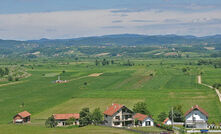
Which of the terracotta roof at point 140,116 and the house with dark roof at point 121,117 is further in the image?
the house with dark roof at point 121,117

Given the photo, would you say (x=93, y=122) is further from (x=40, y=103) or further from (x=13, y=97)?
(x=13, y=97)

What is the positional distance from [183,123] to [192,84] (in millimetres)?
79743

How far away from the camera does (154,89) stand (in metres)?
147

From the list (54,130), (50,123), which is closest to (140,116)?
(54,130)

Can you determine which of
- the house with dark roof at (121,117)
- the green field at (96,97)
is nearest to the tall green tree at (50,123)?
the green field at (96,97)

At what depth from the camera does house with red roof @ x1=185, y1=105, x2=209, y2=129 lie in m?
78.8

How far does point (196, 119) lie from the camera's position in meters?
81.3

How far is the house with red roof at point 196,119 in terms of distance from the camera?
78812 mm

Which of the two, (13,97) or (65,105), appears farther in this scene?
(13,97)

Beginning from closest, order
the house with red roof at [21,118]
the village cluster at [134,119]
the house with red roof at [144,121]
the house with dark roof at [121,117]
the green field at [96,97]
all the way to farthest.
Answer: the village cluster at [134,119], the house with red roof at [144,121], the house with dark roof at [121,117], the house with red roof at [21,118], the green field at [96,97]

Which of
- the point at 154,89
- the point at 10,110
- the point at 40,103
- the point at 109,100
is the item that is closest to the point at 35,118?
the point at 10,110

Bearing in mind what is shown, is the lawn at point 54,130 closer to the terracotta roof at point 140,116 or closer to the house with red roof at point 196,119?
the terracotta roof at point 140,116

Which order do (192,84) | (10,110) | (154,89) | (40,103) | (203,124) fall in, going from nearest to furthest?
(203,124) < (10,110) < (40,103) < (154,89) < (192,84)

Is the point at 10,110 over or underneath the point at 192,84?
underneath
